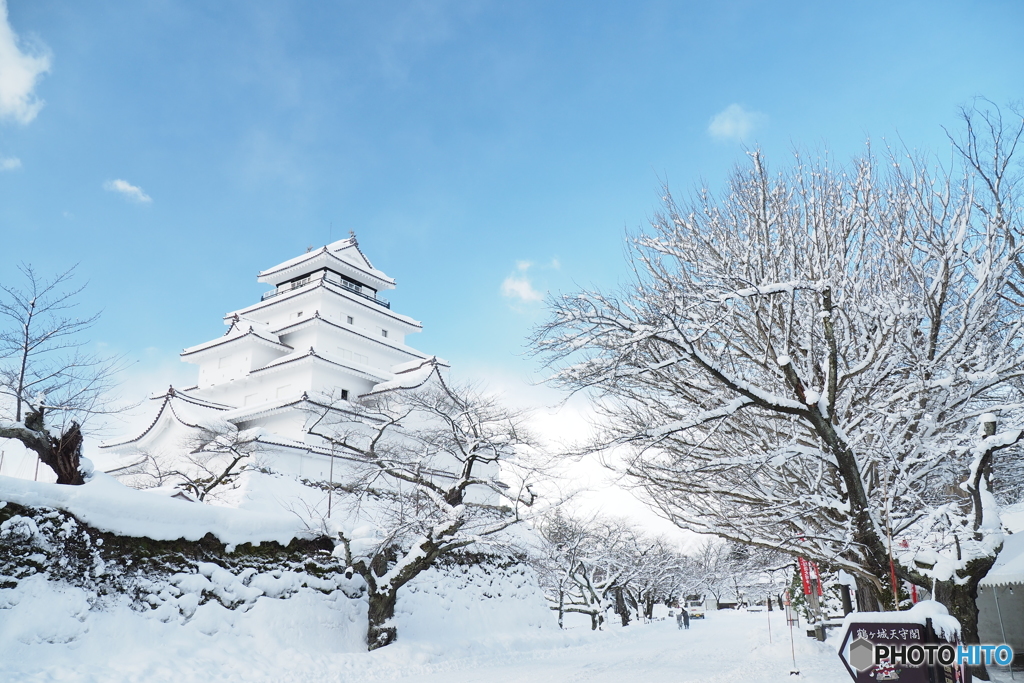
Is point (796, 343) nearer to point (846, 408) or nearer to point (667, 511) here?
point (846, 408)

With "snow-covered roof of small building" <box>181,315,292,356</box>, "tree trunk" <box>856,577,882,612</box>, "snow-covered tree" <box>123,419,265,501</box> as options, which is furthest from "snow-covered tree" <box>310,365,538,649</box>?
"snow-covered roof of small building" <box>181,315,292,356</box>

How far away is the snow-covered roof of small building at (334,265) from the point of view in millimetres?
34938

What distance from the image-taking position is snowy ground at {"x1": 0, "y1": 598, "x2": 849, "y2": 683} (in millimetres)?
9451

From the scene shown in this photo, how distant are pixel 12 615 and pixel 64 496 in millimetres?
2159

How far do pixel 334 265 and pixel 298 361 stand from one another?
7.68 metres

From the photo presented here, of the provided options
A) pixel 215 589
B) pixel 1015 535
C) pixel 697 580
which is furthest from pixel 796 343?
pixel 697 580

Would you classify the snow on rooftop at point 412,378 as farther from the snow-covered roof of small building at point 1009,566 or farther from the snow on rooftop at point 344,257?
the snow-covered roof of small building at point 1009,566

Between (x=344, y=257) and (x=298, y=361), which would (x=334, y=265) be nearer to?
(x=344, y=257)

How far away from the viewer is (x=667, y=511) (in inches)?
474

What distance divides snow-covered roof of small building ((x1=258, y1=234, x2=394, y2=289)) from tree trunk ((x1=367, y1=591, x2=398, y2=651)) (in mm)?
23713

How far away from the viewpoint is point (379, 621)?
563 inches

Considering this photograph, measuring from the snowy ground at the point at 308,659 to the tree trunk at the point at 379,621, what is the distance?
348mm

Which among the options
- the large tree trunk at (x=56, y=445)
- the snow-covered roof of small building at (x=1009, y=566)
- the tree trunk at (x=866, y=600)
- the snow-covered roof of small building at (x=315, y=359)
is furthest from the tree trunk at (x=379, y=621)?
the snow-covered roof of small building at (x=315, y=359)

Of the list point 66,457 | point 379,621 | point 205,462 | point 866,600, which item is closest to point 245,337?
point 205,462
